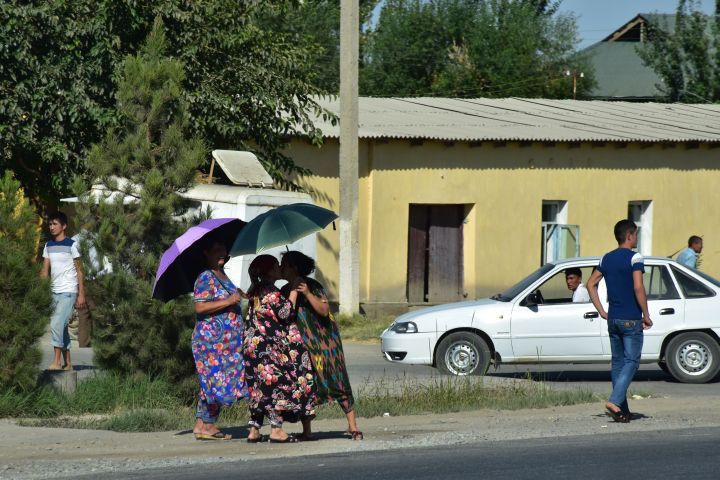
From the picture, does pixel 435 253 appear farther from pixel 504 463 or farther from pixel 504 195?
pixel 504 463

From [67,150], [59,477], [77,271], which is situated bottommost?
[59,477]

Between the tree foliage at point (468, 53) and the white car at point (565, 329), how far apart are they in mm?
32617

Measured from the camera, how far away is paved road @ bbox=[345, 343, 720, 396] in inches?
562

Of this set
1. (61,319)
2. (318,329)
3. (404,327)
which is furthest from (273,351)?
(404,327)

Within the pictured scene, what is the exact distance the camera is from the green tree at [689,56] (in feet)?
134

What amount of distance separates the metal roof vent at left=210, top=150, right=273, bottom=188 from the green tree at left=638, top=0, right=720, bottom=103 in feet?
81.0

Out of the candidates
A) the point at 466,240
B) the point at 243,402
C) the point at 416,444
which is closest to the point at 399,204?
the point at 466,240

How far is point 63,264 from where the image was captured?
44.7ft

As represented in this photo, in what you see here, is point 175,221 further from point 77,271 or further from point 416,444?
point 416,444

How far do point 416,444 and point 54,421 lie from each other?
3366 mm

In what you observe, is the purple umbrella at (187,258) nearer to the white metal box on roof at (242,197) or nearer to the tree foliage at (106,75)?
the white metal box on roof at (242,197)

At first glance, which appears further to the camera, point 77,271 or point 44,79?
point 44,79

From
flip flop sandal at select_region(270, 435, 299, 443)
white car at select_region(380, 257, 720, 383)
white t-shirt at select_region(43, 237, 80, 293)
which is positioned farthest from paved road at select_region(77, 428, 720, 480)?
white t-shirt at select_region(43, 237, 80, 293)

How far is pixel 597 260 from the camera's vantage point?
1493 cm
